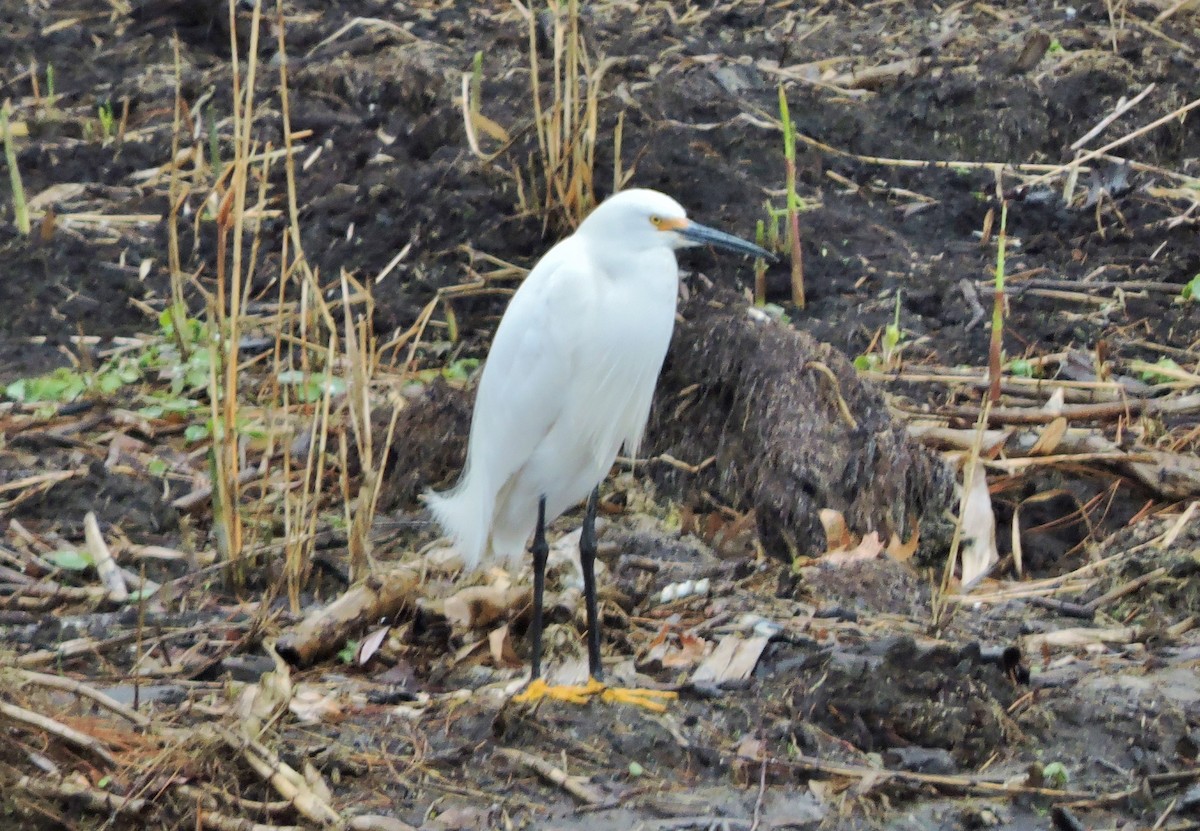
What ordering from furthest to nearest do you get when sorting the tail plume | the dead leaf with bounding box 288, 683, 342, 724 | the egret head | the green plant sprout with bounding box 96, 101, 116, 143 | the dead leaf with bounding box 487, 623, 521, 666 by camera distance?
the green plant sprout with bounding box 96, 101, 116, 143, the tail plume, the dead leaf with bounding box 487, 623, 521, 666, the egret head, the dead leaf with bounding box 288, 683, 342, 724

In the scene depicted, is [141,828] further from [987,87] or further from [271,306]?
[987,87]

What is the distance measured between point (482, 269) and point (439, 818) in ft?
10.6

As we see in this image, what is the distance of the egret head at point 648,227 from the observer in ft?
11.3

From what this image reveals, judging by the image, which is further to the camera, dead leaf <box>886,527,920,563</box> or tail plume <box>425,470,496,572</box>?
dead leaf <box>886,527,920,563</box>

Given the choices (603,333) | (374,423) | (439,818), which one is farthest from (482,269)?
(439,818)

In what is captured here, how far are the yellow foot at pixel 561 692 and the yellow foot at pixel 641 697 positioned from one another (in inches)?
1.4

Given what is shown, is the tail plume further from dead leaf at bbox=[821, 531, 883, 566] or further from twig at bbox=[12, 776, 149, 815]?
twig at bbox=[12, 776, 149, 815]

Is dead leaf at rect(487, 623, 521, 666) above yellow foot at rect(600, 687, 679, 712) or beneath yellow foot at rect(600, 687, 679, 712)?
beneath

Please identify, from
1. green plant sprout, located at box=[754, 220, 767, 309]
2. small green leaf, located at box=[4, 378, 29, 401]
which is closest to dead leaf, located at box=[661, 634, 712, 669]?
green plant sprout, located at box=[754, 220, 767, 309]

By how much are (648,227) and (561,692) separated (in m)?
1.06

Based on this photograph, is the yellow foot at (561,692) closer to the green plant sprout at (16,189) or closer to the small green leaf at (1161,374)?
the small green leaf at (1161,374)

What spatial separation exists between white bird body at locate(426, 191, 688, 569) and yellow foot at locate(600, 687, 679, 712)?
2.05 ft

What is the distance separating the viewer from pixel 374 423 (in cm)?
473

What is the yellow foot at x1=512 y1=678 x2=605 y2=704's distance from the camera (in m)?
3.34
